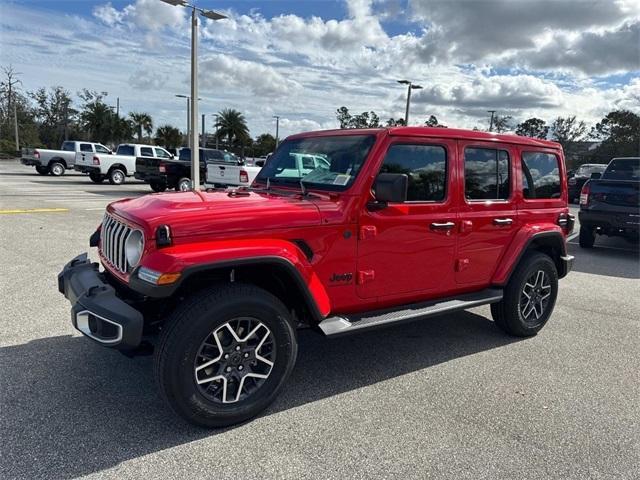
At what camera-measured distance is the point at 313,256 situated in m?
3.29

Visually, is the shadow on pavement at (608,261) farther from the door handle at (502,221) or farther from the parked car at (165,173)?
the parked car at (165,173)

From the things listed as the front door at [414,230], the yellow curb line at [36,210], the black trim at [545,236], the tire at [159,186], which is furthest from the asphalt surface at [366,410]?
the tire at [159,186]

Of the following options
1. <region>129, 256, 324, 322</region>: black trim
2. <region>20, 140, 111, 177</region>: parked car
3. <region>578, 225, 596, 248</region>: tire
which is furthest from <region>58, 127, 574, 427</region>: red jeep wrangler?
<region>20, 140, 111, 177</region>: parked car

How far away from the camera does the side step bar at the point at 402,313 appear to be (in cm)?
335

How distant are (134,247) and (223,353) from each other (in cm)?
86

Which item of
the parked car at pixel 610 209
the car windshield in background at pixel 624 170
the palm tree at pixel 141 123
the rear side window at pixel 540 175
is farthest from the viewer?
the palm tree at pixel 141 123

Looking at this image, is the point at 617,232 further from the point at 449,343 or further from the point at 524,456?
the point at 524,456

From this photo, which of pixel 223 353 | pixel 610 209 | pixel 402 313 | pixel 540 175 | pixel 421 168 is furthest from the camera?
pixel 610 209

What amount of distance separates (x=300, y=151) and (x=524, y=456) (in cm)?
285

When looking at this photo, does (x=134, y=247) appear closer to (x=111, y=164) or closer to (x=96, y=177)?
(x=111, y=164)

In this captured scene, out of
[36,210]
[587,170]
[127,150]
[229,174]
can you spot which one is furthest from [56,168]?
[587,170]

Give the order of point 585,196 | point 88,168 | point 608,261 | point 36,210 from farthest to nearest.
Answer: point 88,168 → point 36,210 → point 585,196 → point 608,261

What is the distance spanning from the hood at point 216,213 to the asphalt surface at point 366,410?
4.00 ft

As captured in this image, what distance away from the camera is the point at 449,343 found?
14.9 feet
